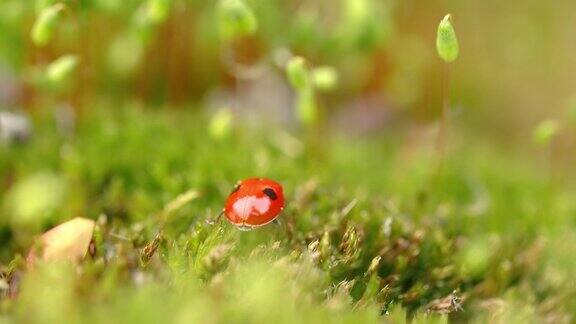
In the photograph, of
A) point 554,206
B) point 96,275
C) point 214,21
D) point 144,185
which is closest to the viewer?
point 96,275

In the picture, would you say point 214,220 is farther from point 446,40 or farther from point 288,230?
point 446,40

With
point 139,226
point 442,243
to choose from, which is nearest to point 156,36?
point 139,226

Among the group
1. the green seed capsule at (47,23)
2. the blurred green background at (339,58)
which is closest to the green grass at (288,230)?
the blurred green background at (339,58)

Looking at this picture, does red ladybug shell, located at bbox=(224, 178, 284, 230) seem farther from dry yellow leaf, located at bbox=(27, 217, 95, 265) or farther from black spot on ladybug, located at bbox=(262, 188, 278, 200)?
dry yellow leaf, located at bbox=(27, 217, 95, 265)

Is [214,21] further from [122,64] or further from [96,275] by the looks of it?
[96,275]

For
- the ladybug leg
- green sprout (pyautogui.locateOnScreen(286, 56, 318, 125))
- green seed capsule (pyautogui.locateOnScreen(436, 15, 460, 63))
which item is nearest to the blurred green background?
green sprout (pyautogui.locateOnScreen(286, 56, 318, 125))

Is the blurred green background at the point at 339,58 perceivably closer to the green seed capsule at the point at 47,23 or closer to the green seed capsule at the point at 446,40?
the green seed capsule at the point at 47,23
